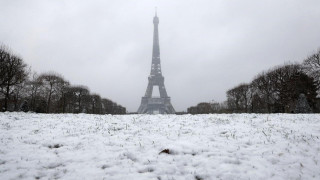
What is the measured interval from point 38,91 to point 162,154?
3764cm

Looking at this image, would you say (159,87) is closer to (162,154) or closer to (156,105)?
(156,105)

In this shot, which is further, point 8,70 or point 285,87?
point 285,87

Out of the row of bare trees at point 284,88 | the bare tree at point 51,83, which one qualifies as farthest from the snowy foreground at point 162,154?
the bare tree at point 51,83

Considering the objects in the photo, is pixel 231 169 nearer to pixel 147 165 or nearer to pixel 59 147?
pixel 147 165

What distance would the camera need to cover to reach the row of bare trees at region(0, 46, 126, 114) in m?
23.5

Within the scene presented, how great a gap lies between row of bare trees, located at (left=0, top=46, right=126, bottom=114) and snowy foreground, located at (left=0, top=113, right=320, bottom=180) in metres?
18.8

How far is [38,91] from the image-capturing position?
1433 inches

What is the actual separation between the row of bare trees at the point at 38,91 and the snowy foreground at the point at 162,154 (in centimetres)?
1879

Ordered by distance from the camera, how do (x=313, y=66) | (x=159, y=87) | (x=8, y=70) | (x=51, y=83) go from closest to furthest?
(x=8, y=70) → (x=313, y=66) → (x=51, y=83) → (x=159, y=87)

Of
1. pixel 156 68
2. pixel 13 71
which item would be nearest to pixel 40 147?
pixel 13 71

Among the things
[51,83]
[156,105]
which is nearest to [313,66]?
[51,83]

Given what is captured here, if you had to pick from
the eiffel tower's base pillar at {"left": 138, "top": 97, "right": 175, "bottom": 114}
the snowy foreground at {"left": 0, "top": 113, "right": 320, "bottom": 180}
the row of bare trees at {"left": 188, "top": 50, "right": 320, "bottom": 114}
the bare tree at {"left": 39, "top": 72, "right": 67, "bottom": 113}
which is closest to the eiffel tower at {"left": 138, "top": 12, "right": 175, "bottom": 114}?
the eiffel tower's base pillar at {"left": 138, "top": 97, "right": 175, "bottom": 114}

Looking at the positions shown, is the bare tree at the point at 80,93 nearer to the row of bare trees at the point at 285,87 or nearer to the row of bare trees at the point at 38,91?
the row of bare trees at the point at 38,91

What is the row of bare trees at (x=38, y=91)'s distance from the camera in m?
23.5
